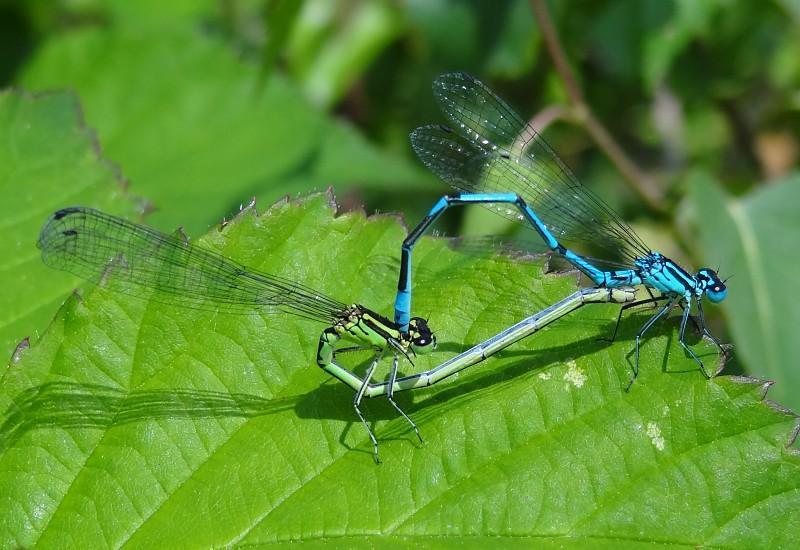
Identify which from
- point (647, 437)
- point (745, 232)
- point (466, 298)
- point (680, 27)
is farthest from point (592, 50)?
point (647, 437)

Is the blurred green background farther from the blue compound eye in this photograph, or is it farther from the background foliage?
the blue compound eye

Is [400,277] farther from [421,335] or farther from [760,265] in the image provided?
[760,265]

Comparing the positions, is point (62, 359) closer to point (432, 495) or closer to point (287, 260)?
point (287, 260)

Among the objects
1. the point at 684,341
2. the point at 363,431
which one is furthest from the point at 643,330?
the point at 363,431

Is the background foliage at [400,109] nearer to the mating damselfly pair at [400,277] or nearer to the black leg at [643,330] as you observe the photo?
the mating damselfly pair at [400,277]

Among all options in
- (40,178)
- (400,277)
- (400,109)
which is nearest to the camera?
Result: (400,277)

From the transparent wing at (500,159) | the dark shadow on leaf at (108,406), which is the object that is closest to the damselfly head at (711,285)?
the transparent wing at (500,159)
